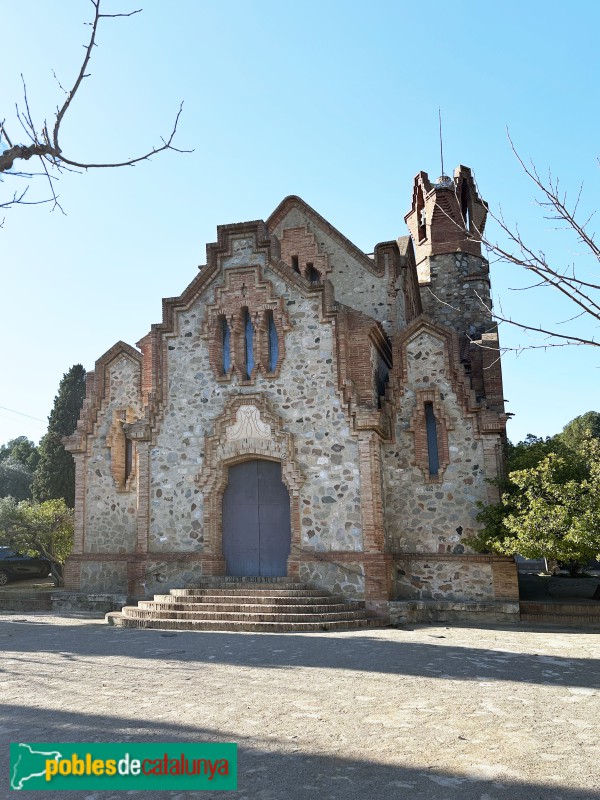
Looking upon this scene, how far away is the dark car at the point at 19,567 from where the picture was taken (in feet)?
90.0

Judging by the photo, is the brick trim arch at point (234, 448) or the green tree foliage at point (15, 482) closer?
the brick trim arch at point (234, 448)

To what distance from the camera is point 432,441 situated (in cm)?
1719

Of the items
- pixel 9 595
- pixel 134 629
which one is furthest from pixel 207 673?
pixel 9 595

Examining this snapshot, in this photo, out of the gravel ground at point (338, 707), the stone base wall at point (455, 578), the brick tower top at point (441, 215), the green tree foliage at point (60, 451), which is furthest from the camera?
the green tree foliage at point (60, 451)

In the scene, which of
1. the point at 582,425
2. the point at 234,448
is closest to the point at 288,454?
the point at 234,448

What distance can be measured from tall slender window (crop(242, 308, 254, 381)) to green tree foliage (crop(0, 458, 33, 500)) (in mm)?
39899

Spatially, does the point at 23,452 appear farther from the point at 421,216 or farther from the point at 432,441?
the point at 432,441

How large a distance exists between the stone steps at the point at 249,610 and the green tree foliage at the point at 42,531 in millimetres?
6961

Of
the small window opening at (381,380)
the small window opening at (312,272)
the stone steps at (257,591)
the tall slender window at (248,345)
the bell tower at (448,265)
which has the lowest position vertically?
the stone steps at (257,591)

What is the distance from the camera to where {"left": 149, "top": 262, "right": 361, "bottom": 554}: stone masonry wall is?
15969 millimetres

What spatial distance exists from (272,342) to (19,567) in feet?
56.5

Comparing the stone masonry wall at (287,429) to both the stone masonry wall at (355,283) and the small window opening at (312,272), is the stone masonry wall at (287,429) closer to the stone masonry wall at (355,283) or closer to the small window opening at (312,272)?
the stone masonry wall at (355,283)

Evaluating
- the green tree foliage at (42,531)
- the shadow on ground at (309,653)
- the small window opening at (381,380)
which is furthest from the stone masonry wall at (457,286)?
the green tree foliage at (42,531)

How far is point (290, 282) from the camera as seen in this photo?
17438mm
